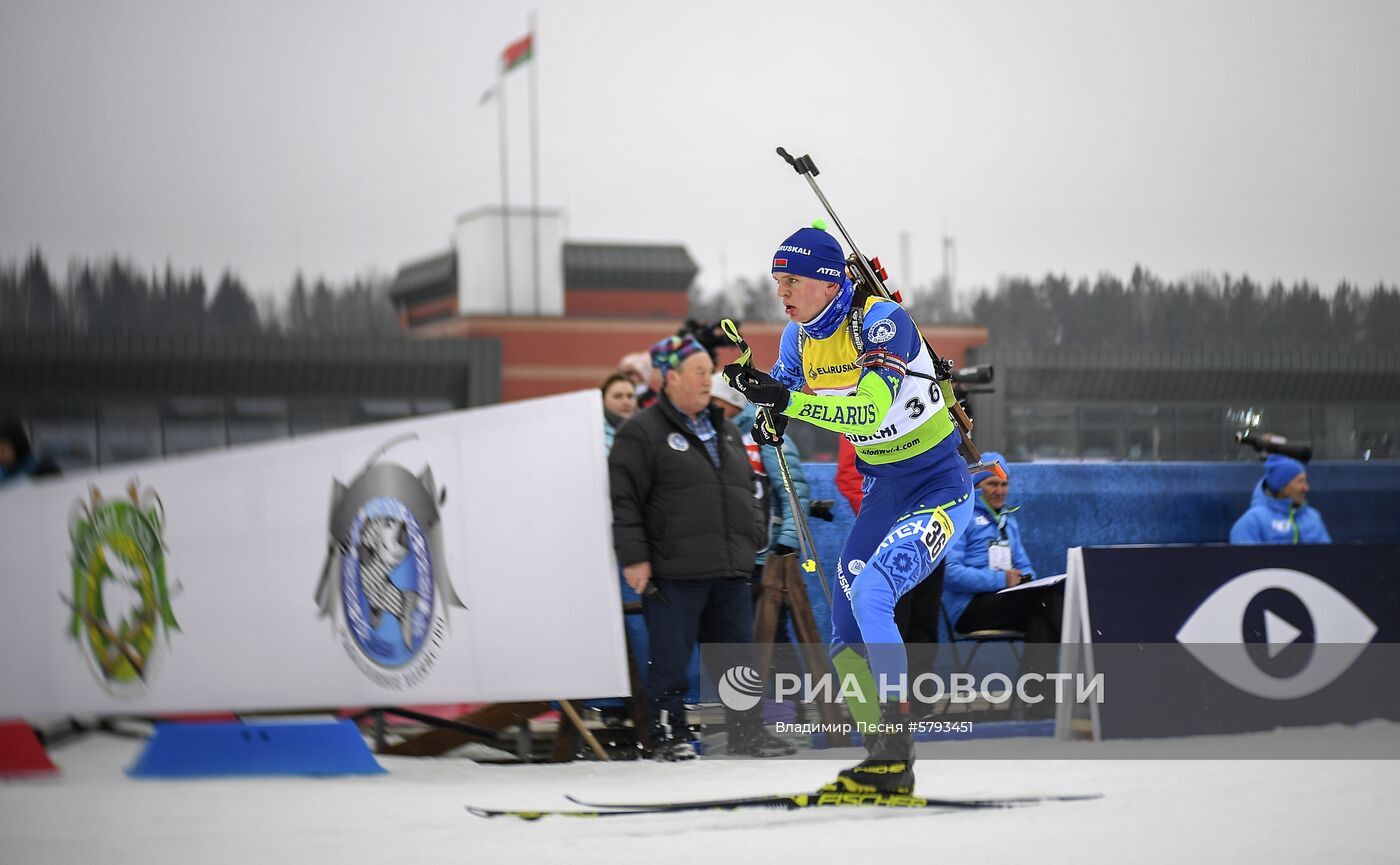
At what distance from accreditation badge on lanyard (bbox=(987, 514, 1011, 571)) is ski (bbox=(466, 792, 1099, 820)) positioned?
2.20 metres

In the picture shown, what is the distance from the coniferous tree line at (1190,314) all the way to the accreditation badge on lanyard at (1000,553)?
12.7 m

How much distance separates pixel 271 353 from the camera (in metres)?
Result: 32.5

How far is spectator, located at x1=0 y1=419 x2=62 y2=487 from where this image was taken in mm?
8094

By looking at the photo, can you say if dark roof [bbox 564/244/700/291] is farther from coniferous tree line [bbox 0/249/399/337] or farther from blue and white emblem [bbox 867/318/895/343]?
blue and white emblem [bbox 867/318/895/343]

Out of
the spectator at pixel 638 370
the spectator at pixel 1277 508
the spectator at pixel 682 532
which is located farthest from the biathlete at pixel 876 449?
the spectator at pixel 1277 508

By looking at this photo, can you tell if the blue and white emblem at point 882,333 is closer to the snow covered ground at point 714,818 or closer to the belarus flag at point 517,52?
the snow covered ground at point 714,818

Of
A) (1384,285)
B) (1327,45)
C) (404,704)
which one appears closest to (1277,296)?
(1384,285)

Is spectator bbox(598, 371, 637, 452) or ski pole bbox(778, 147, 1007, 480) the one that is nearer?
ski pole bbox(778, 147, 1007, 480)

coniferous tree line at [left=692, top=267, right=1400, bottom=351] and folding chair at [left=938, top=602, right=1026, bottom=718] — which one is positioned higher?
coniferous tree line at [left=692, top=267, right=1400, bottom=351]

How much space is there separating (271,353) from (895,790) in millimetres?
30044

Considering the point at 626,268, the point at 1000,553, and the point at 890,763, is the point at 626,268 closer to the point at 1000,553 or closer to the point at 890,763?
the point at 1000,553

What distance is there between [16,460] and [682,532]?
178 inches

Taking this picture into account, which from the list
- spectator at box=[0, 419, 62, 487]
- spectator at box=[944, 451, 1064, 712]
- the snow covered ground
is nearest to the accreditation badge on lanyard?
spectator at box=[944, 451, 1064, 712]

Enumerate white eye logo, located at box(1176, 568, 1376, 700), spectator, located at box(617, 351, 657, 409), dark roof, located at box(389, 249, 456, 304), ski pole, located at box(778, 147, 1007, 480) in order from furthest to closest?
dark roof, located at box(389, 249, 456, 304), spectator, located at box(617, 351, 657, 409), white eye logo, located at box(1176, 568, 1376, 700), ski pole, located at box(778, 147, 1007, 480)
